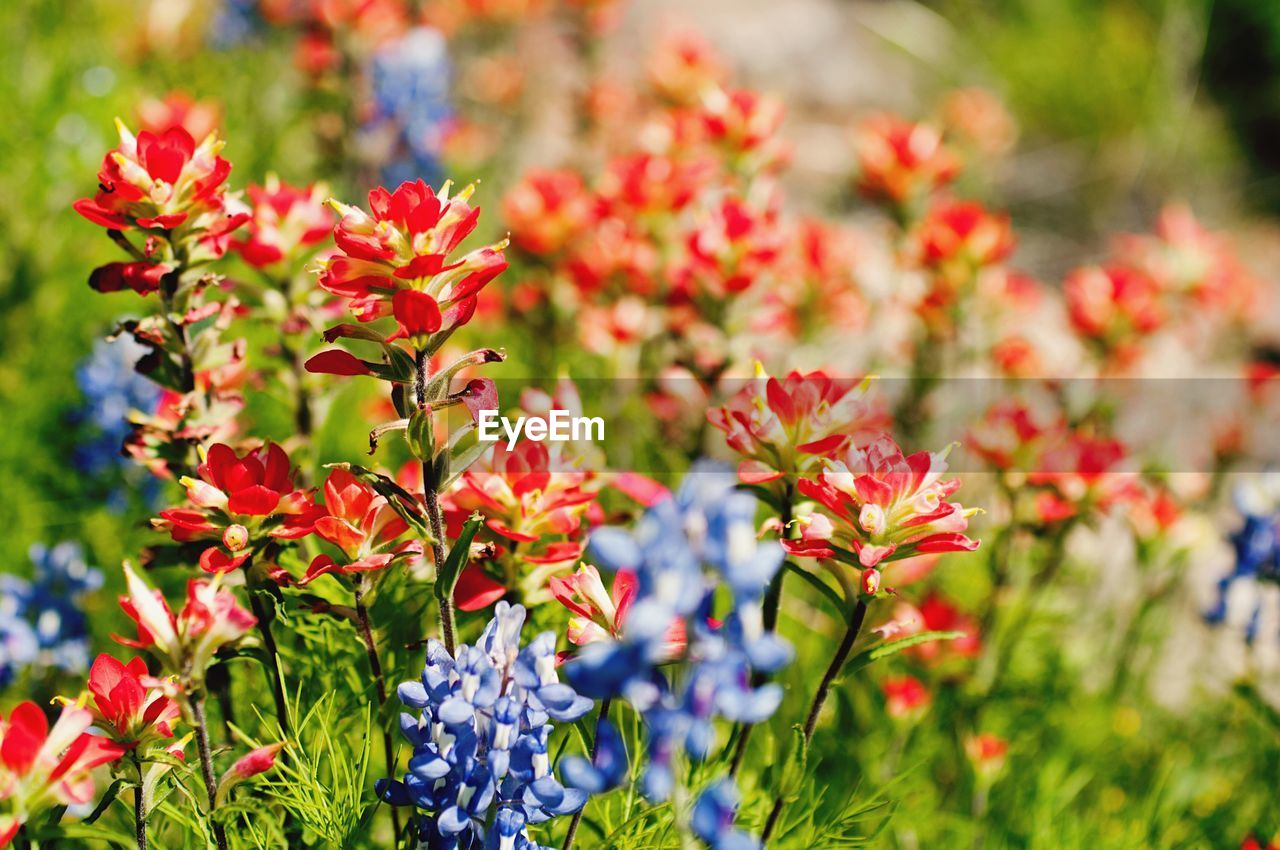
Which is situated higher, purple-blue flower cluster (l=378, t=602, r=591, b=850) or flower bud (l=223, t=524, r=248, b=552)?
flower bud (l=223, t=524, r=248, b=552)

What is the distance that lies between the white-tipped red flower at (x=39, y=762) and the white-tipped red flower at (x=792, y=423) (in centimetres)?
64

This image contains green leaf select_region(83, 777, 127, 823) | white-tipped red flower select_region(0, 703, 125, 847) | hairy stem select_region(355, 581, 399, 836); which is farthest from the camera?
hairy stem select_region(355, 581, 399, 836)

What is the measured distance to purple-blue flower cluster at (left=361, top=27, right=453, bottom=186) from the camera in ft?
9.25

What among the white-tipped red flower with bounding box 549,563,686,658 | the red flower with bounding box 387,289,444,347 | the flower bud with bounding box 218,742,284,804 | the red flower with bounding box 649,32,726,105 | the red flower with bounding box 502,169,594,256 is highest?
the red flower with bounding box 649,32,726,105

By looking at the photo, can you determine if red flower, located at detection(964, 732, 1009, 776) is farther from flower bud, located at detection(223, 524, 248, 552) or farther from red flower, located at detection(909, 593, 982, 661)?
flower bud, located at detection(223, 524, 248, 552)

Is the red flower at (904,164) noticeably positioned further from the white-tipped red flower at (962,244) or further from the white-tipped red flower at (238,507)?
the white-tipped red flower at (238,507)

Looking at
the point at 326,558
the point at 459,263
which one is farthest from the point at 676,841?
the point at 459,263

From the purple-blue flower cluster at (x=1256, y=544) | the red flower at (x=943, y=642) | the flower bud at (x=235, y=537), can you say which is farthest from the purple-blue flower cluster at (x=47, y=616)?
the purple-blue flower cluster at (x=1256, y=544)

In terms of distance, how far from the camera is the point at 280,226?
4.41 ft

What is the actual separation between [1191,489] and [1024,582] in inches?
23.0

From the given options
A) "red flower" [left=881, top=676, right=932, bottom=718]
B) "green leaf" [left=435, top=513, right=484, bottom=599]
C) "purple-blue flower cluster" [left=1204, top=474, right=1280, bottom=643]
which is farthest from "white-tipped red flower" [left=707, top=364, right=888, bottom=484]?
"purple-blue flower cluster" [left=1204, top=474, right=1280, bottom=643]

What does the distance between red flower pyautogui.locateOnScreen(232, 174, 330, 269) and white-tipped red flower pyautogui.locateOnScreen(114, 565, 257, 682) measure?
49cm

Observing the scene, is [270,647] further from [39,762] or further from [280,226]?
[280,226]

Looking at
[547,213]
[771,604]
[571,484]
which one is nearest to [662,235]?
[547,213]
